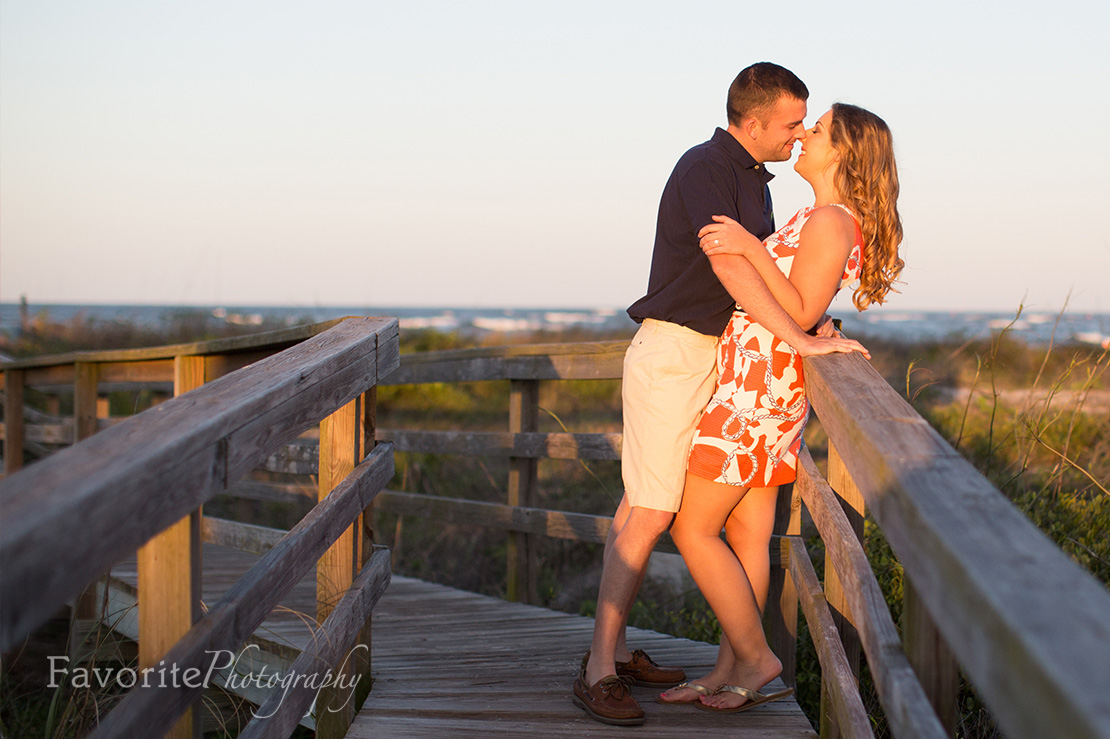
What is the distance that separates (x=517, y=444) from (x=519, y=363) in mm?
397

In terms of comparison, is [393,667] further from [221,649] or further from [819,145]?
[819,145]

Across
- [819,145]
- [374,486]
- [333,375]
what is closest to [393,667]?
[374,486]

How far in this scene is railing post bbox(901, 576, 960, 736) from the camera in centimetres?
123

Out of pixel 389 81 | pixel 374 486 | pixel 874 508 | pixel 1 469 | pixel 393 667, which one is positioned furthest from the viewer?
pixel 389 81

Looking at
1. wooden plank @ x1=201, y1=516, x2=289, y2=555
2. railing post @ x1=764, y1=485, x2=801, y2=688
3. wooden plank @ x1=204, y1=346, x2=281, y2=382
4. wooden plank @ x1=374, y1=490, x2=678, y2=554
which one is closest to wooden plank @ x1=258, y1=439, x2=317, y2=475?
wooden plank @ x1=201, y1=516, x2=289, y2=555

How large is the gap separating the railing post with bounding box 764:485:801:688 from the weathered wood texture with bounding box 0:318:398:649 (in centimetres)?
176

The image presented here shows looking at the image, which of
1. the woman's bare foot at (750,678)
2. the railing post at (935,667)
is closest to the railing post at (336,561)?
the woman's bare foot at (750,678)

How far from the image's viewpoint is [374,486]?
247 centimetres

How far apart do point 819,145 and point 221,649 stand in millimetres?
1936

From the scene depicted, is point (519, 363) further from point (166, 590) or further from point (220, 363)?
point (166, 590)

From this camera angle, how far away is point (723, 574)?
2377 millimetres

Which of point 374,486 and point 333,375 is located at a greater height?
point 333,375

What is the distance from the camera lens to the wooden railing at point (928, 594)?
0.73 metres

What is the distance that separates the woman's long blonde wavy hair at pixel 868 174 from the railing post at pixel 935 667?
51.2 inches
